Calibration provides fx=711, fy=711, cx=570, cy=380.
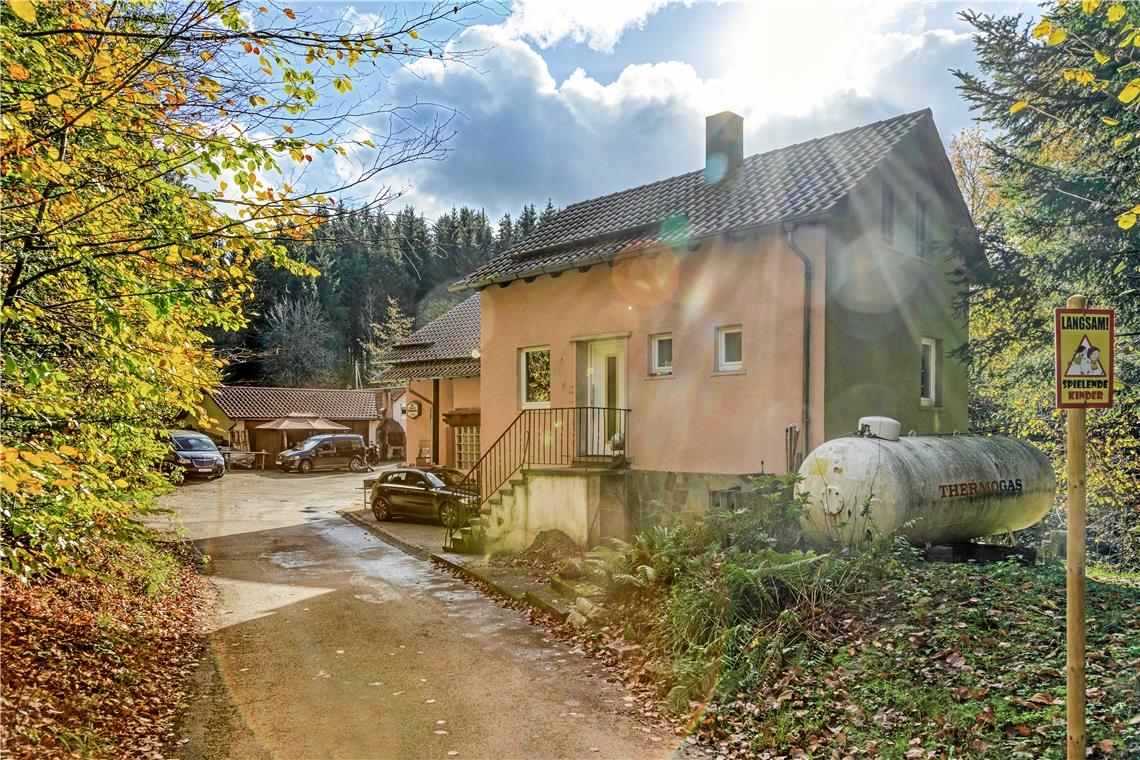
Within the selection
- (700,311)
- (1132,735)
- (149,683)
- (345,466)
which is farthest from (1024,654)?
(345,466)

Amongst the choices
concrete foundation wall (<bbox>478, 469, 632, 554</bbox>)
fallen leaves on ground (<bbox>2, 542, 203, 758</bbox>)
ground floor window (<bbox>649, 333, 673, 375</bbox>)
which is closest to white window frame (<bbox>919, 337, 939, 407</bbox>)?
ground floor window (<bbox>649, 333, 673, 375</bbox>)

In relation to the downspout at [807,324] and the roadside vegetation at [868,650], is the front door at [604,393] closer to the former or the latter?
the downspout at [807,324]

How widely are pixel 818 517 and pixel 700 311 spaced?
466cm

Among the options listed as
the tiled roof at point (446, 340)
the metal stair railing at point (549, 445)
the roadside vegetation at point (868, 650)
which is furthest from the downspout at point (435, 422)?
the roadside vegetation at point (868, 650)

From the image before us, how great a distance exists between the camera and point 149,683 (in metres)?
6.23

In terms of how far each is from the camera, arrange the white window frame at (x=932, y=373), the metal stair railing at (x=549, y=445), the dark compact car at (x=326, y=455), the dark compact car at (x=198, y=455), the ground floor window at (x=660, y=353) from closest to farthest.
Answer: the ground floor window at (x=660, y=353) < the metal stair railing at (x=549, y=445) < the white window frame at (x=932, y=373) < the dark compact car at (x=198, y=455) < the dark compact car at (x=326, y=455)

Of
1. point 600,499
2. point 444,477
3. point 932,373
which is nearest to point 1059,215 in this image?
point 932,373

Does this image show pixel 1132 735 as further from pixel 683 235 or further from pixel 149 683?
pixel 683 235

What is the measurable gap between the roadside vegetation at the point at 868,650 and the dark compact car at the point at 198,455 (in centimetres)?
2704

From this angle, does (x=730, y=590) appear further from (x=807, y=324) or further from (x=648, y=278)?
(x=648, y=278)

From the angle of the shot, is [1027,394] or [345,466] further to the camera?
[345,466]

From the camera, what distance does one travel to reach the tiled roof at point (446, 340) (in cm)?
2434

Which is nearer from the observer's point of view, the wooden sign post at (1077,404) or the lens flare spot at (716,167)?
the wooden sign post at (1077,404)

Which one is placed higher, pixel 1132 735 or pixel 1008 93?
pixel 1008 93
